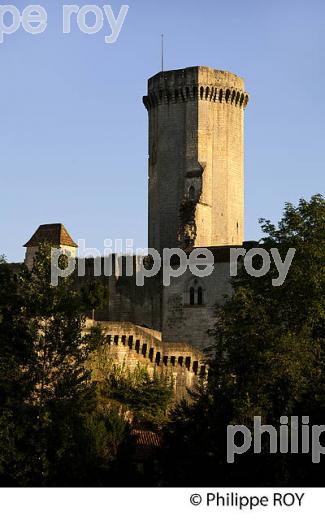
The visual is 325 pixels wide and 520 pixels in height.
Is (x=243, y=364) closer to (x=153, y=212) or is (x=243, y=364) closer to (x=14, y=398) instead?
(x=14, y=398)

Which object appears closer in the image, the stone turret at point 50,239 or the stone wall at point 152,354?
the stone wall at point 152,354

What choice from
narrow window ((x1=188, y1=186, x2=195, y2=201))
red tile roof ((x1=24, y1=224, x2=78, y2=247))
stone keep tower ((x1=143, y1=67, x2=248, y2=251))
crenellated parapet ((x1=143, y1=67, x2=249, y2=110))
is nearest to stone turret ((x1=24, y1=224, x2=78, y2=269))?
red tile roof ((x1=24, y1=224, x2=78, y2=247))

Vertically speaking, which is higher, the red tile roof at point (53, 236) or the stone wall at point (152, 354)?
the red tile roof at point (53, 236)

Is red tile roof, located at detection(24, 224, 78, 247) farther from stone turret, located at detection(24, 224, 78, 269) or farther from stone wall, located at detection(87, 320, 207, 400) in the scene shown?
stone wall, located at detection(87, 320, 207, 400)

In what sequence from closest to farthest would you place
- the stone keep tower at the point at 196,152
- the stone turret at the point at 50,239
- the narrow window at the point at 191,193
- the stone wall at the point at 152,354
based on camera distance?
the stone wall at the point at 152,354
the stone turret at the point at 50,239
the narrow window at the point at 191,193
the stone keep tower at the point at 196,152

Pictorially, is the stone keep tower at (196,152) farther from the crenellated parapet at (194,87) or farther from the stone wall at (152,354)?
the stone wall at (152,354)

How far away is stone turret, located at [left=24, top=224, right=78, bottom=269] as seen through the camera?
79312 mm

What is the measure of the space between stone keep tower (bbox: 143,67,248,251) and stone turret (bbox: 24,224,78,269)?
38.7 ft

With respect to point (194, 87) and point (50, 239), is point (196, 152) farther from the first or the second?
point (50, 239)

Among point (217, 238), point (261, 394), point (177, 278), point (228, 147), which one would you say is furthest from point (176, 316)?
point (261, 394)

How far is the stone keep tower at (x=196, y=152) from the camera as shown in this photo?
299ft

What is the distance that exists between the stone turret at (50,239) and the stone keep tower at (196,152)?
38.7 ft

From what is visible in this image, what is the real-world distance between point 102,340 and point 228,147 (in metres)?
36.6

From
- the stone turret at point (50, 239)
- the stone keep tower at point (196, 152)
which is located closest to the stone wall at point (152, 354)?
the stone turret at point (50, 239)
